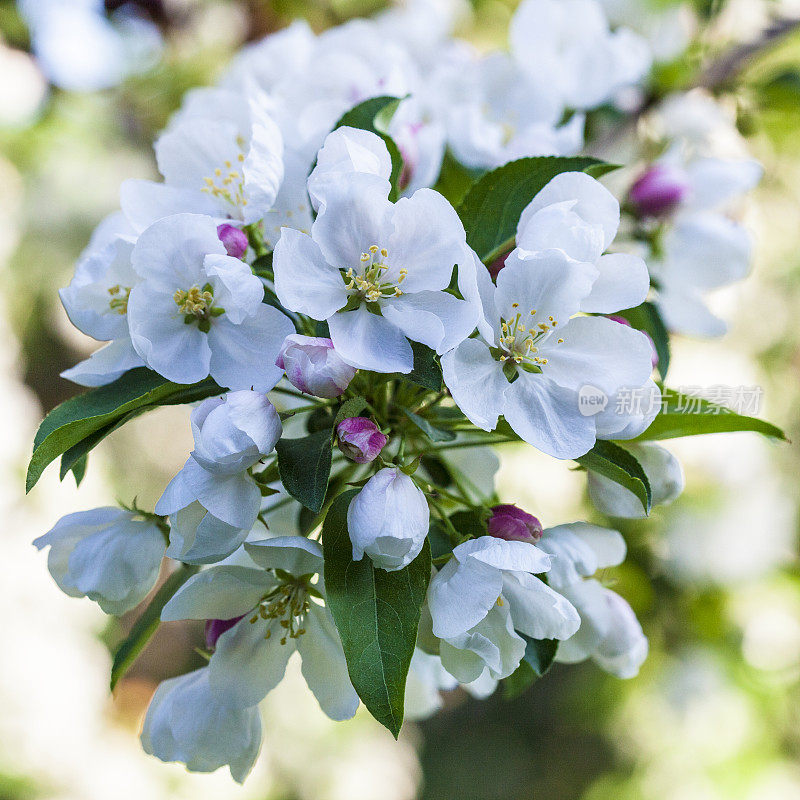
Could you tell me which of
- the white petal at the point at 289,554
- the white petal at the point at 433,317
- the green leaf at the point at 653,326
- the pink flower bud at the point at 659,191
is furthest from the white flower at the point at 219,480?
the pink flower bud at the point at 659,191

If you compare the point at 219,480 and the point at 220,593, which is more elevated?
the point at 219,480

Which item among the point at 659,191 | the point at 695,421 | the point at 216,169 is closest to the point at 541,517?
the point at 659,191

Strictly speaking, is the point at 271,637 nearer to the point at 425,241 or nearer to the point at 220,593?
the point at 220,593

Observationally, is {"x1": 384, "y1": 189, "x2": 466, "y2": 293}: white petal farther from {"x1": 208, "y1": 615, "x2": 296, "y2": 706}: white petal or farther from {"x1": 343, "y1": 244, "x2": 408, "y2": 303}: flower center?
{"x1": 208, "y1": 615, "x2": 296, "y2": 706}: white petal

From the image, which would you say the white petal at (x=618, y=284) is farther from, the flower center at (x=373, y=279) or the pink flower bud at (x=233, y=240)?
the pink flower bud at (x=233, y=240)

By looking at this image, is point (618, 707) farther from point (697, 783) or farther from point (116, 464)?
point (116, 464)

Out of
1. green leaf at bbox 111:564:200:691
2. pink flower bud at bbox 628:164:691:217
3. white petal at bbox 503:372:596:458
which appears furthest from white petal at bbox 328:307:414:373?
pink flower bud at bbox 628:164:691:217

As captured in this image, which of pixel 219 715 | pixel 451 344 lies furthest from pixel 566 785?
pixel 451 344
